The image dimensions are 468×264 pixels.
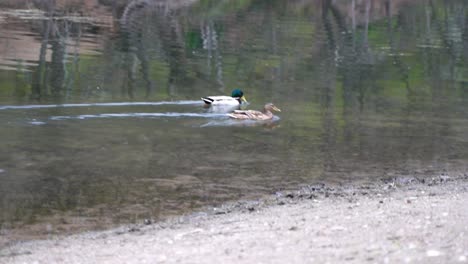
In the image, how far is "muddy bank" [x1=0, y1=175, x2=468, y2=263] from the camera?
30.2ft

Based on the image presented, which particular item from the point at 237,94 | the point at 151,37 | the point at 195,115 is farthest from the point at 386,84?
the point at 151,37

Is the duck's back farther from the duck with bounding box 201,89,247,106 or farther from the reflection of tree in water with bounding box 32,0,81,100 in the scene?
the reflection of tree in water with bounding box 32,0,81,100

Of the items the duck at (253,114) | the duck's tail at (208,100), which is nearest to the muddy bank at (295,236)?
the duck at (253,114)

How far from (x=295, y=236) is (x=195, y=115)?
11.0m

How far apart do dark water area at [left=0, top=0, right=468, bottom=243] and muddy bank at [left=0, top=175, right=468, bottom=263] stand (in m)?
0.91

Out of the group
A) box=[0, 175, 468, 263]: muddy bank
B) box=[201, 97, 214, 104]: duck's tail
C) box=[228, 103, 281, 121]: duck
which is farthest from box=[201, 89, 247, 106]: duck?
box=[0, 175, 468, 263]: muddy bank

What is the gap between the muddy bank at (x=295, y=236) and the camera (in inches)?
362

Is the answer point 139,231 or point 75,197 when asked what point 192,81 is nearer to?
point 75,197

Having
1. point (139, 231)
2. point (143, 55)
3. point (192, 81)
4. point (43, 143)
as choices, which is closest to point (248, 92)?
point (192, 81)

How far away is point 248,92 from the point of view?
25844mm

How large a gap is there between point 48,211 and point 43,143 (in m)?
4.62

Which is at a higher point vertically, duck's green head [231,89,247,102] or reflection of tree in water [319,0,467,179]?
duck's green head [231,89,247,102]

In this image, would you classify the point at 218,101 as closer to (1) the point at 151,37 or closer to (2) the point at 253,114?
(2) the point at 253,114

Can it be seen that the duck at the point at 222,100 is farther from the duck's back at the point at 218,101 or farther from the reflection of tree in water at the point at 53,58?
the reflection of tree in water at the point at 53,58
